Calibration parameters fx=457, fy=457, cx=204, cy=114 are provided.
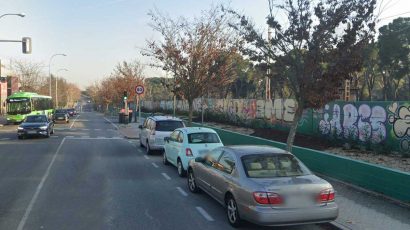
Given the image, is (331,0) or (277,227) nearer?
(277,227)

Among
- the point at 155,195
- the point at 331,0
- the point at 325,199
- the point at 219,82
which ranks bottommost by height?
the point at 155,195

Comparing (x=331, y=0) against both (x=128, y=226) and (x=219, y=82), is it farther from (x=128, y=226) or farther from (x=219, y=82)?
(x=219, y=82)

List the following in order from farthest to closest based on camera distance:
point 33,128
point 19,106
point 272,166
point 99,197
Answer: point 19,106, point 33,128, point 99,197, point 272,166

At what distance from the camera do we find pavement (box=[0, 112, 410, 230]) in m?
8.22

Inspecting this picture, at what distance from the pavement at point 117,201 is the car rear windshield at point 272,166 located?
0.97 meters

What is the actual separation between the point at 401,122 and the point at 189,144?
7554mm

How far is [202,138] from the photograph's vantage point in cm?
1395

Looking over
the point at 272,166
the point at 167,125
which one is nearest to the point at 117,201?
the point at 272,166

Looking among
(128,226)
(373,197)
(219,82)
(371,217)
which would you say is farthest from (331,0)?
(219,82)

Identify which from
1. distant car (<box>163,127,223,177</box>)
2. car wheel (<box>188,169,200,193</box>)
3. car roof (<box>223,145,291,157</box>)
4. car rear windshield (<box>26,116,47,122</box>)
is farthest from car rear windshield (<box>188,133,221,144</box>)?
car rear windshield (<box>26,116,47,122</box>)

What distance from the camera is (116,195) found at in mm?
10766

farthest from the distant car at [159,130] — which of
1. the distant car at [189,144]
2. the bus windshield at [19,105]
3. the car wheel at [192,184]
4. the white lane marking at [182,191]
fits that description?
the bus windshield at [19,105]

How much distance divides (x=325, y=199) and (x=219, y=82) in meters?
17.2

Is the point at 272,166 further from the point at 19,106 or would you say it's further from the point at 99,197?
the point at 19,106
